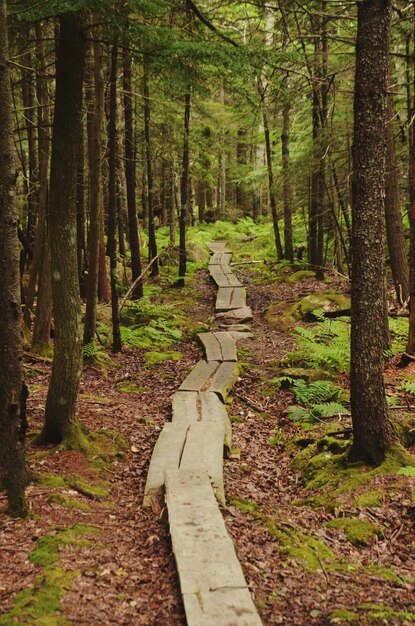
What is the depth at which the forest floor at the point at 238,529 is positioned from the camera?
3670 mm

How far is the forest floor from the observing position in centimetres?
367

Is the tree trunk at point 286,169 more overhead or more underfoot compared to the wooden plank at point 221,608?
more overhead

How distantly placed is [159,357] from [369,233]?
6.99m

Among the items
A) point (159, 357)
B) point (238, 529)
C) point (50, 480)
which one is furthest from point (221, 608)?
point (159, 357)

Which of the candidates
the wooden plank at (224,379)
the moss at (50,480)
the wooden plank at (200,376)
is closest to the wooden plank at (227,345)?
the wooden plank at (224,379)

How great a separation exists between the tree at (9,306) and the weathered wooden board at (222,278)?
14531 mm

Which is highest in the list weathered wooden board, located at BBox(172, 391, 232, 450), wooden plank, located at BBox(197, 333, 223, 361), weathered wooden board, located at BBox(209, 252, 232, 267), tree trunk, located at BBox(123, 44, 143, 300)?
tree trunk, located at BBox(123, 44, 143, 300)

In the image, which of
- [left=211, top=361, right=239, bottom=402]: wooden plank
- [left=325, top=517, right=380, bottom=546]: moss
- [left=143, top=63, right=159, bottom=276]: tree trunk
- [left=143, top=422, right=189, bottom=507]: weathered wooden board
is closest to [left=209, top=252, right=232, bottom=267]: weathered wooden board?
[left=143, top=63, right=159, bottom=276]: tree trunk

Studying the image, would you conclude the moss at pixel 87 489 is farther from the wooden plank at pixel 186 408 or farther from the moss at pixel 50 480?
the wooden plank at pixel 186 408

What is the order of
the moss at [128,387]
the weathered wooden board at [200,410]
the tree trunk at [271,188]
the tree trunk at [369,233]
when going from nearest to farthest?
the tree trunk at [369,233] → the weathered wooden board at [200,410] → the moss at [128,387] → the tree trunk at [271,188]

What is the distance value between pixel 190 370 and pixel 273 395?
7.01 feet

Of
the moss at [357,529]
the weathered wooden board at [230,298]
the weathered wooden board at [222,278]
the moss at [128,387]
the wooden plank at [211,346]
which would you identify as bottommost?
the moss at [357,529]

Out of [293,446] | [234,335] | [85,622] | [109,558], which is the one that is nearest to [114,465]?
[109,558]

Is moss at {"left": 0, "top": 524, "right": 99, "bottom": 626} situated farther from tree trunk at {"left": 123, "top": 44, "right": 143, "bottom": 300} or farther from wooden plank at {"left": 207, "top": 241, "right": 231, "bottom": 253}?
wooden plank at {"left": 207, "top": 241, "right": 231, "bottom": 253}
